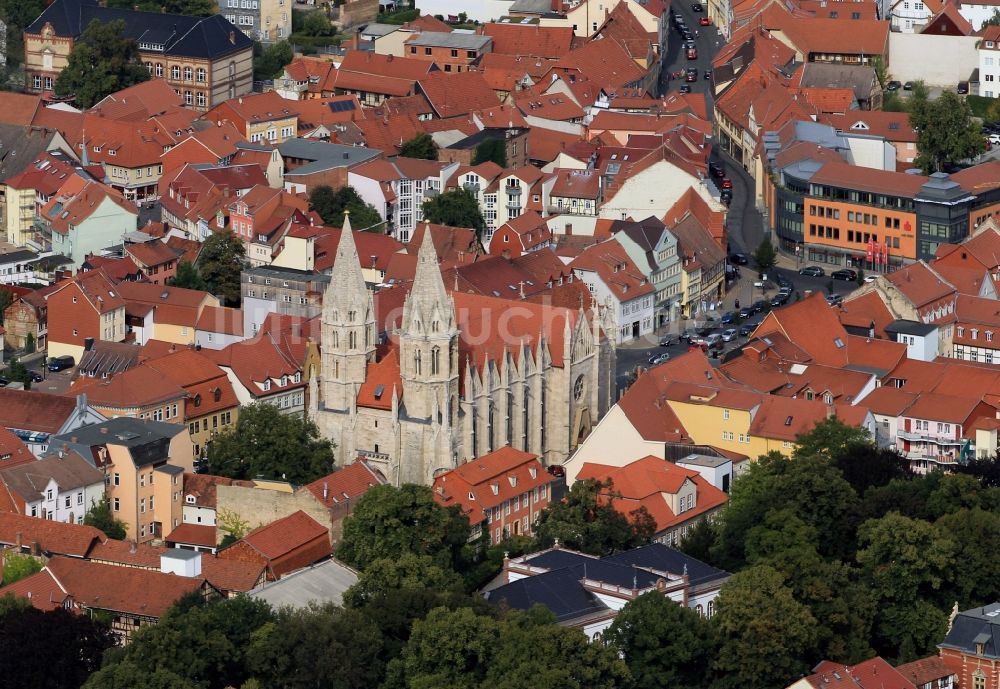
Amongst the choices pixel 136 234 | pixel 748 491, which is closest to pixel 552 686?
pixel 748 491

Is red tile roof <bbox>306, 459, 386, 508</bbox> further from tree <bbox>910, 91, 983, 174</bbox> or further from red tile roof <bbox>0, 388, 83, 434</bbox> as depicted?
tree <bbox>910, 91, 983, 174</bbox>

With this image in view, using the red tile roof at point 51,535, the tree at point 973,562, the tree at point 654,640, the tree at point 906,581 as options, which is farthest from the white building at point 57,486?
the tree at point 973,562

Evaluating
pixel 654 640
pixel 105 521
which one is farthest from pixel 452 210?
pixel 654 640

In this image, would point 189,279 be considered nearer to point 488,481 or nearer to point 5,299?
point 5,299

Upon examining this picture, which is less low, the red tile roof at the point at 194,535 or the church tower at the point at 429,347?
the church tower at the point at 429,347

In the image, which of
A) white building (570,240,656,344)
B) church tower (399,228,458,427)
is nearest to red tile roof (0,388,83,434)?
church tower (399,228,458,427)

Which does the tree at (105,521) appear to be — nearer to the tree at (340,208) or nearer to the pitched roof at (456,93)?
the tree at (340,208)
